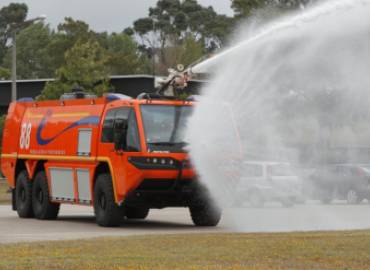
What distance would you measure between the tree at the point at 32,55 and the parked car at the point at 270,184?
280ft

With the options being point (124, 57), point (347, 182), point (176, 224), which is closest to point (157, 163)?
point (176, 224)

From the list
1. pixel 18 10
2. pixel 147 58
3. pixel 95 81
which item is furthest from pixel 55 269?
pixel 18 10

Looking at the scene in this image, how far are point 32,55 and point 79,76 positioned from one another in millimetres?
67886

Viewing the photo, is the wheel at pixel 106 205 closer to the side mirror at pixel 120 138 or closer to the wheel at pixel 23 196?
the side mirror at pixel 120 138

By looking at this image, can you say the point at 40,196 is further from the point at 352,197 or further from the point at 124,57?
the point at 124,57

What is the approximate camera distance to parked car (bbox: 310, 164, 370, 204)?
121 feet

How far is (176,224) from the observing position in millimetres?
24250

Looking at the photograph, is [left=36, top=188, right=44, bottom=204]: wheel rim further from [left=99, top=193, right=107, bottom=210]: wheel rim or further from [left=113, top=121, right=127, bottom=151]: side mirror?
[left=113, top=121, right=127, bottom=151]: side mirror

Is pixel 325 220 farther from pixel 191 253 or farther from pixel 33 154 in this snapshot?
pixel 191 253

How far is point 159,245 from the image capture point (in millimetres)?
16156

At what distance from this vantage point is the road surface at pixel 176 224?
2077 cm

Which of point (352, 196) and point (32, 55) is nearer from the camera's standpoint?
point (352, 196)

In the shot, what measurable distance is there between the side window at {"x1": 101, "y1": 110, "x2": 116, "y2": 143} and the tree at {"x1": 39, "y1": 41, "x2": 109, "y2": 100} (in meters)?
29.5

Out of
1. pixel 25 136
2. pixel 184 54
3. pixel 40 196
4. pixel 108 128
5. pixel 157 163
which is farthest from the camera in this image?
pixel 184 54
